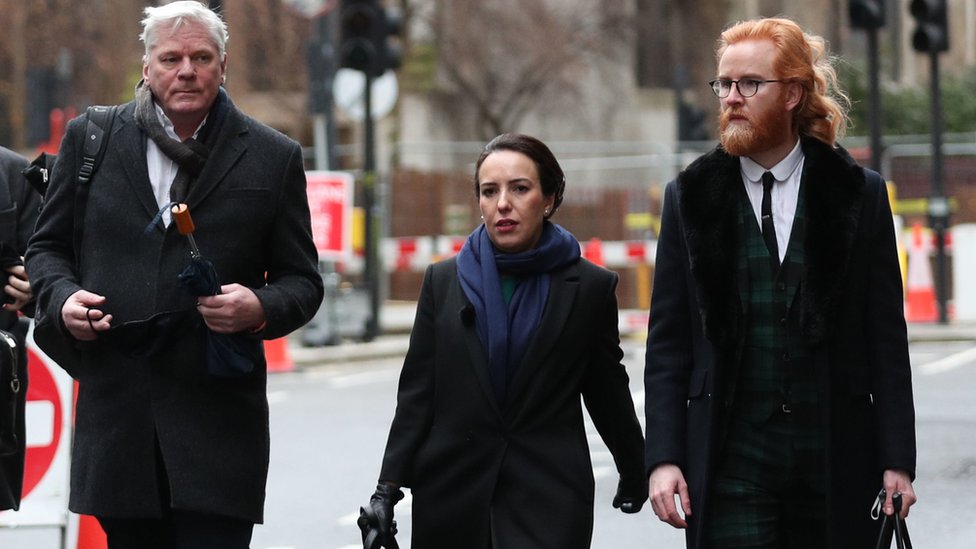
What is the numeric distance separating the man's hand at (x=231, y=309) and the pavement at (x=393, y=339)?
1290 centimetres

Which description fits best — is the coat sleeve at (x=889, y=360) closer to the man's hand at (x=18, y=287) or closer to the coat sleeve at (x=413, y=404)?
the coat sleeve at (x=413, y=404)

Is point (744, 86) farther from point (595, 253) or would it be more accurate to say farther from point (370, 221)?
point (595, 253)

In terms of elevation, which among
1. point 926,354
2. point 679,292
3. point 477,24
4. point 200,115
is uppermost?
point 477,24

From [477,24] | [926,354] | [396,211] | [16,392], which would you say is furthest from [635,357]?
[477,24]

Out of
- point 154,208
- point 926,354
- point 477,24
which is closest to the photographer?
point 154,208

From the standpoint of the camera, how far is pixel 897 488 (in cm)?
441

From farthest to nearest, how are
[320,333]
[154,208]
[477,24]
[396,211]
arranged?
[477,24] → [396,211] → [320,333] → [154,208]

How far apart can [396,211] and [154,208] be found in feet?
65.2

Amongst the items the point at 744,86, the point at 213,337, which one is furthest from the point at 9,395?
the point at 744,86

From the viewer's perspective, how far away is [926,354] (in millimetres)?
18047

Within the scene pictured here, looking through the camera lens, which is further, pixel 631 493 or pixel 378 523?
pixel 631 493

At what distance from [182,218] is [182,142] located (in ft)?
0.95

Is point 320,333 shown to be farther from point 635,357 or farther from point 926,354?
point 926,354

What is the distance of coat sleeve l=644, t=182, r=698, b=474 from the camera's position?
4.48 meters
